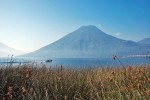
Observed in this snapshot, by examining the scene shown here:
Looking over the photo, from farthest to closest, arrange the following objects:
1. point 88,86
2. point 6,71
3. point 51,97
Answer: point 6,71 → point 88,86 → point 51,97

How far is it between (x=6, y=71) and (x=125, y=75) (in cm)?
369

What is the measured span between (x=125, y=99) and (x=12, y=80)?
3.71m

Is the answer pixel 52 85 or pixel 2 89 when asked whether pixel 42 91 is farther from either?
pixel 2 89

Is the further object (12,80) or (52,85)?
(12,80)

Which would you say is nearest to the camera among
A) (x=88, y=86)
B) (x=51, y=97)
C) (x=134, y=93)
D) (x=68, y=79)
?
(x=134, y=93)

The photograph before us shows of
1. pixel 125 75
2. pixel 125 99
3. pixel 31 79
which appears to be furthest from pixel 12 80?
pixel 125 99

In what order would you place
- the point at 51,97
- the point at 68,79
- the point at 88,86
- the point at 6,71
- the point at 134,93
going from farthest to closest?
the point at 6,71 → the point at 68,79 → the point at 88,86 → the point at 51,97 → the point at 134,93

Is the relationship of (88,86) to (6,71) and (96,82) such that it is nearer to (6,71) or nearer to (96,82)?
A: (96,82)

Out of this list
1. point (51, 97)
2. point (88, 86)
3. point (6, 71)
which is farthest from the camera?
point (6, 71)

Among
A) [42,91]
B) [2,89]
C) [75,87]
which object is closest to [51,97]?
[42,91]

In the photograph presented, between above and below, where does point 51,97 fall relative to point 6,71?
below

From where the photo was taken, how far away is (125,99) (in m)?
4.81

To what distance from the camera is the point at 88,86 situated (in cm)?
668

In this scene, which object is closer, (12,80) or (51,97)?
(51,97)
